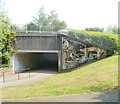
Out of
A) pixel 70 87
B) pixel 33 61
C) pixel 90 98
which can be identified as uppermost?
pixel 90 98

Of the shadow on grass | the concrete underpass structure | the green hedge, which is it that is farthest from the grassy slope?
the concrete underpass structure

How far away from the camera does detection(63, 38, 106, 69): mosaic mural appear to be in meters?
16.1

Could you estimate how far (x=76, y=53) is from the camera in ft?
54.7

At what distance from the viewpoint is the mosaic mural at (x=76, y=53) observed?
16.1 metres

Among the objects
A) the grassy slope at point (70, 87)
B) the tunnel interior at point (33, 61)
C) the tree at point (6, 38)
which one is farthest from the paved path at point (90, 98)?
the tunnel interior at point (33, 61)

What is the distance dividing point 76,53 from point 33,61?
9.67 m

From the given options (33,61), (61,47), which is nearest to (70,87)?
(61,47)

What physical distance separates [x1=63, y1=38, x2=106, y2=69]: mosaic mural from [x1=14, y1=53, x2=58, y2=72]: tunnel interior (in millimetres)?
3479

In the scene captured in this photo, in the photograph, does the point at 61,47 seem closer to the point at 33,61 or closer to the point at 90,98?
the point at 33,61

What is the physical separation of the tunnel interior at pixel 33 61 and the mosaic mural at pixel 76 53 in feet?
11.4

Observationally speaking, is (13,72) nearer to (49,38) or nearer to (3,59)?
(3,59)

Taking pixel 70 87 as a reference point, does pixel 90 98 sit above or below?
above

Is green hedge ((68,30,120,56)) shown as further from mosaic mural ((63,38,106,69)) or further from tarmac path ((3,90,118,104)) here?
tarmac path ((3,90,118,104))

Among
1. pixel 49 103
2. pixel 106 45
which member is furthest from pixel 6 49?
pixel 49 103
